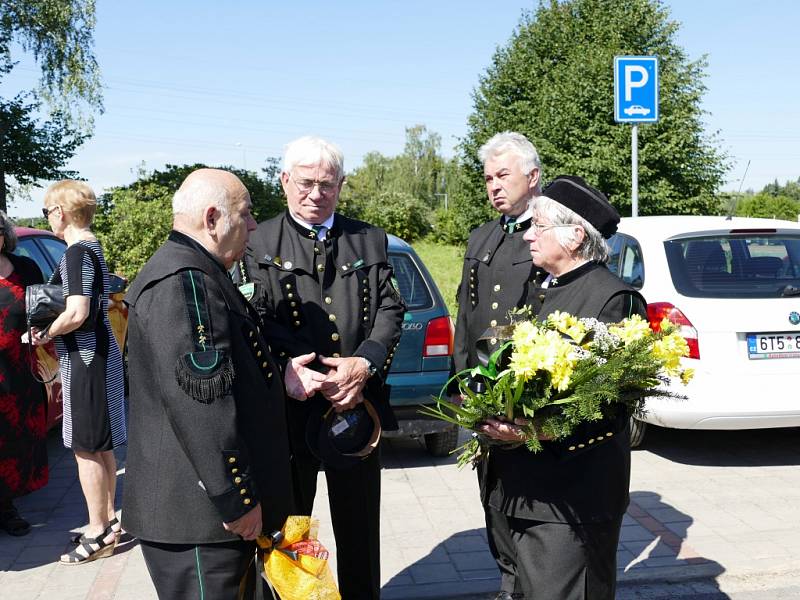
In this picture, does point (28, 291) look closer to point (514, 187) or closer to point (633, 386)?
point (514, 187)

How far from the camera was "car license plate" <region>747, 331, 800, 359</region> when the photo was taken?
552 centimetres

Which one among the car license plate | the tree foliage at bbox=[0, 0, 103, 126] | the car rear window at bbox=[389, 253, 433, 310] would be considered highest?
the tree foliage at bbox=[0, 0, 103, 126]

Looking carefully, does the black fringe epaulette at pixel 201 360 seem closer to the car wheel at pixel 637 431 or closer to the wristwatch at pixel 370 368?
the wristwatch at pixel 370 368

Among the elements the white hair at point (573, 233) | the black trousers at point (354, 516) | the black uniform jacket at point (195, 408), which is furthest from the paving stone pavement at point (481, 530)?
the white hair at point (573, 233)

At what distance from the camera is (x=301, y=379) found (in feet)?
9.80

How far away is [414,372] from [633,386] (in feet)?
11.6

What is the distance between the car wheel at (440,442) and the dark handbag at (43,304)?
9.80 ft

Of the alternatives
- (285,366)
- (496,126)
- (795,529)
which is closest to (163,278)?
(285,366)

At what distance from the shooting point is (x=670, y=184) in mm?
24219

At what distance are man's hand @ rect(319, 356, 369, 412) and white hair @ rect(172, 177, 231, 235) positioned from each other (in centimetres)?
85

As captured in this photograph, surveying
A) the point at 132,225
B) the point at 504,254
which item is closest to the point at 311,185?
the point at 504,254

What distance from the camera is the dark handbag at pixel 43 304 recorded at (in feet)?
14.6

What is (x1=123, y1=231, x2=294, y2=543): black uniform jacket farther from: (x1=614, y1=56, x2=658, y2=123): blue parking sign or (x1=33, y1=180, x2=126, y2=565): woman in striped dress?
(x1=614, y1=56, x2=658, y2=123): blue parking sign

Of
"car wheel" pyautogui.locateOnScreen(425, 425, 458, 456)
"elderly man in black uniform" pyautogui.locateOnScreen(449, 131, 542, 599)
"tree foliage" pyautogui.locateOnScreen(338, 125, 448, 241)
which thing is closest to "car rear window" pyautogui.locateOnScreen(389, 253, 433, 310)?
"car wheel" pyautogui.locateOnScreen(425, 425, 458, 456)
